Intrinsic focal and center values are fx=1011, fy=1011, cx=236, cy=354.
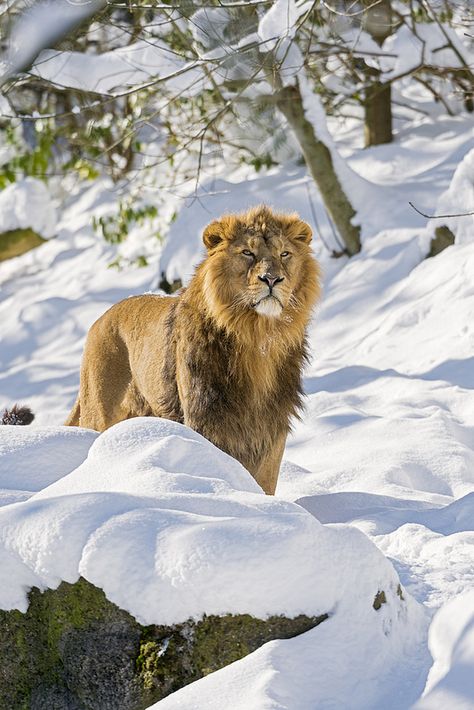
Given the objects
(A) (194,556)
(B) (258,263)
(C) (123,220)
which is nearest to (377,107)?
(C) (123,220)

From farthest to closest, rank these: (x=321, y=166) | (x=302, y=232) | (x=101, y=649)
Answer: (x=321, y=166), (x=302, y=232), (x=101, y=649)

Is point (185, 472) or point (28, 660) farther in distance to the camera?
point (185, 472)

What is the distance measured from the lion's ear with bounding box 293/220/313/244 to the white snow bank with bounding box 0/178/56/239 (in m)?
10.3

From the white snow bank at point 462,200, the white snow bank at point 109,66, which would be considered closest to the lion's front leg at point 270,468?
the white snow bank at point 109,66

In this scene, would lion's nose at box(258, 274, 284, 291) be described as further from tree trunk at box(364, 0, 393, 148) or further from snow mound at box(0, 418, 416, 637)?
tree trunk at box(364, 0, 393, 148)

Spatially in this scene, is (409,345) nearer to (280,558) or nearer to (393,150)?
(393,150)

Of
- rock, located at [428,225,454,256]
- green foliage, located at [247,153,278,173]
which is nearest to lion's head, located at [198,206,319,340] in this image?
rock, located at [428,225,454,256]

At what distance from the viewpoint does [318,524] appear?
3.00 m

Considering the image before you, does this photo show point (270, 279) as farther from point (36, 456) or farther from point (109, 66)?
point (109, 66)

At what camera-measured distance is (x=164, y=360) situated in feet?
17.5

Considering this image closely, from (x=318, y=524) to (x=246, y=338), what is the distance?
2.04 meters

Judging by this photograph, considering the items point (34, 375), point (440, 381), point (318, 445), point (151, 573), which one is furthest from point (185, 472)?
point (34, 375)

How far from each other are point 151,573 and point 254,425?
7.05ft

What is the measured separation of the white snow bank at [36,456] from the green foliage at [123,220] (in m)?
8.73
